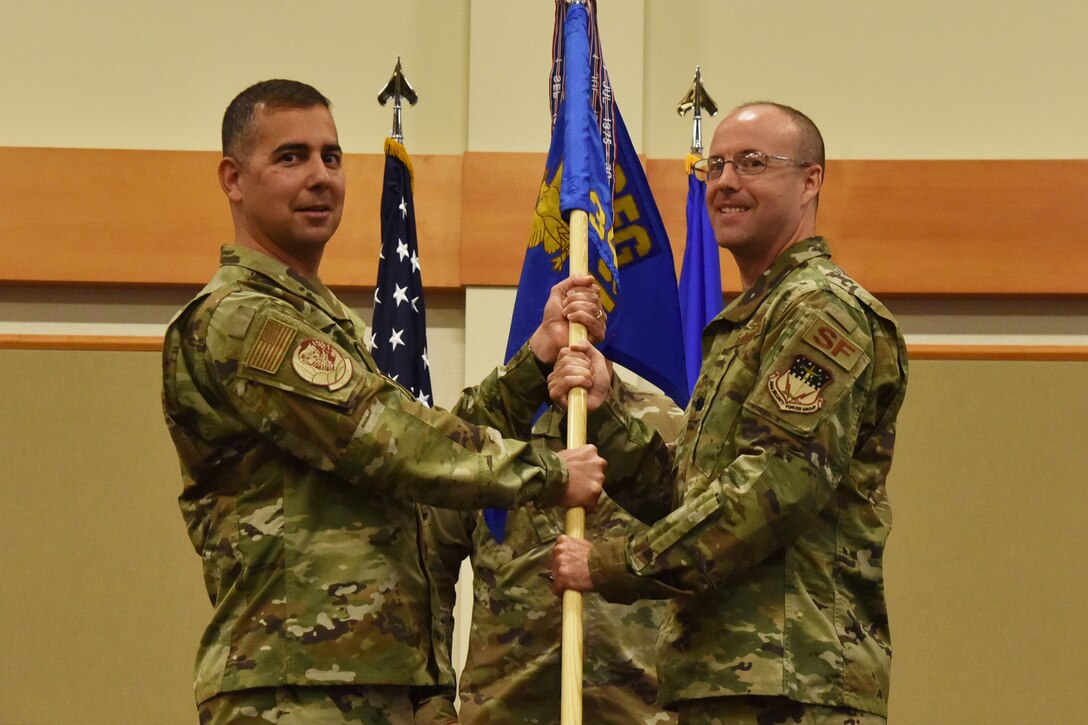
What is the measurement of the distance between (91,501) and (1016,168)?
3434 millimetres

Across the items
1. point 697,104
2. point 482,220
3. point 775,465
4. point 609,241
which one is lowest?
point 775,465

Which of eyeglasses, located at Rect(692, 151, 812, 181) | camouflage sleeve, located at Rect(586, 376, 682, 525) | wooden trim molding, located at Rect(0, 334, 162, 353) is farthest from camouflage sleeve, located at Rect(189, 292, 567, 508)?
wooden trim molding, located at Rect(0, 334, 162, 353)

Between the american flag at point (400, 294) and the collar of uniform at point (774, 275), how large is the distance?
1.64 m

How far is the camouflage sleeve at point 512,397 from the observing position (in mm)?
3010

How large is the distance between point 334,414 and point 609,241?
3.35ft

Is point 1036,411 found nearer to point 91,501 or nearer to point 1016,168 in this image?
point 1016,168

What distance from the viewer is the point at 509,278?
4.84 metres

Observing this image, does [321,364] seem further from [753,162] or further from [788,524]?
[753,162]

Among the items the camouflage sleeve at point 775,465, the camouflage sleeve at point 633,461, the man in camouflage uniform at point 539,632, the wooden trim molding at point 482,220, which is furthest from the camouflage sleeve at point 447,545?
the wooden trim molding at point 482,220

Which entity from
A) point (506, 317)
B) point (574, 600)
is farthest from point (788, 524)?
point (506, 317)

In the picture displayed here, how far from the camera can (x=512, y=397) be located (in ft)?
9.95

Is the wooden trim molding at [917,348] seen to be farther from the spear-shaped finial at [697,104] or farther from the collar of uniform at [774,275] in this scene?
the collar of uniform at [774,275]

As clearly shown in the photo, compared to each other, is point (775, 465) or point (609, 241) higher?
point (609, 241)

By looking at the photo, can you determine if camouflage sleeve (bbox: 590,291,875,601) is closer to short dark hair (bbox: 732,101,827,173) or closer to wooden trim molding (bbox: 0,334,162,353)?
short dark hair (bbox: 732,101,827,173)
